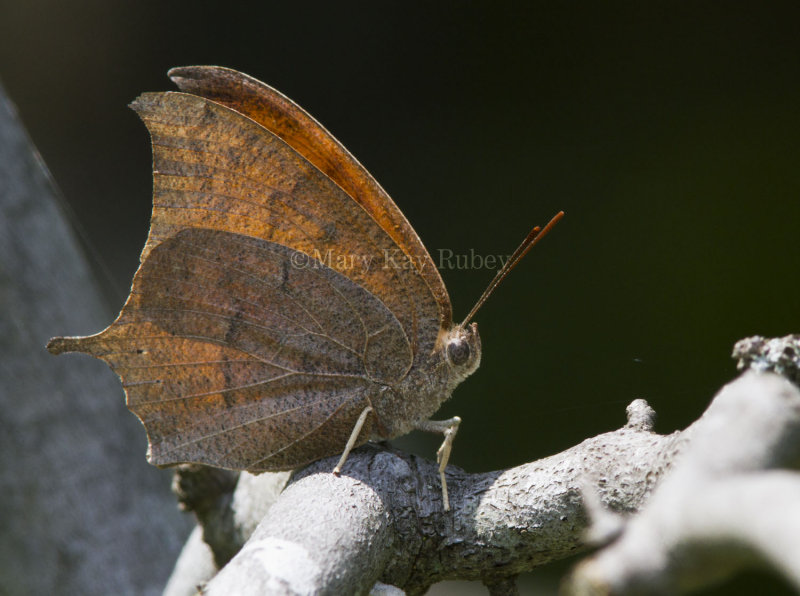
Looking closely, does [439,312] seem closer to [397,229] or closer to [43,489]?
[397,229]

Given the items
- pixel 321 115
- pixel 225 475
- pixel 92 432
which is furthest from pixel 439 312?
pixel 321 115

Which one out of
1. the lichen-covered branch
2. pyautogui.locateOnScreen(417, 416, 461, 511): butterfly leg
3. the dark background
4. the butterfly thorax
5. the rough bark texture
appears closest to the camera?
the lichen-covered branch

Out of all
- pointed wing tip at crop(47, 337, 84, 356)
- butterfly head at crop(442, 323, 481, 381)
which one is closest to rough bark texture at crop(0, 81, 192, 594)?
pointed wing tip at crop(47, 337, 84, 356)

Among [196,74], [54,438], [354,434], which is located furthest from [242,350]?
[54,438]

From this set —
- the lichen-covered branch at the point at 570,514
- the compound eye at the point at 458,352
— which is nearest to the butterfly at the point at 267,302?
the compound eye at the point at 458,352

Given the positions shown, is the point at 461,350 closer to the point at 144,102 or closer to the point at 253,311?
the point at 253,311

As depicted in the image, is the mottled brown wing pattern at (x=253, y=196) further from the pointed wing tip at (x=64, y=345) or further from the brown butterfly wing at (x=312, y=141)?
the pointed wing tip at (x=64, y=345)

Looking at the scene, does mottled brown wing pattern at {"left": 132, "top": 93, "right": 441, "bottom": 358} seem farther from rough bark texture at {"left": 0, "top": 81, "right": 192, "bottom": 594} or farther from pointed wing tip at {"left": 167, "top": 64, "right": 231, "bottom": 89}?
rough bark texture at {"left": 0, "top": 81, "right": 192, "bottom": 594}

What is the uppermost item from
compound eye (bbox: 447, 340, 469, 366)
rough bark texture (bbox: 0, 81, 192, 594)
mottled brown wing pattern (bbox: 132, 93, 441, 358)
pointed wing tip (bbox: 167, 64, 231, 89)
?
pointed wing tip (bbox: 167, 64, 231, 89)
